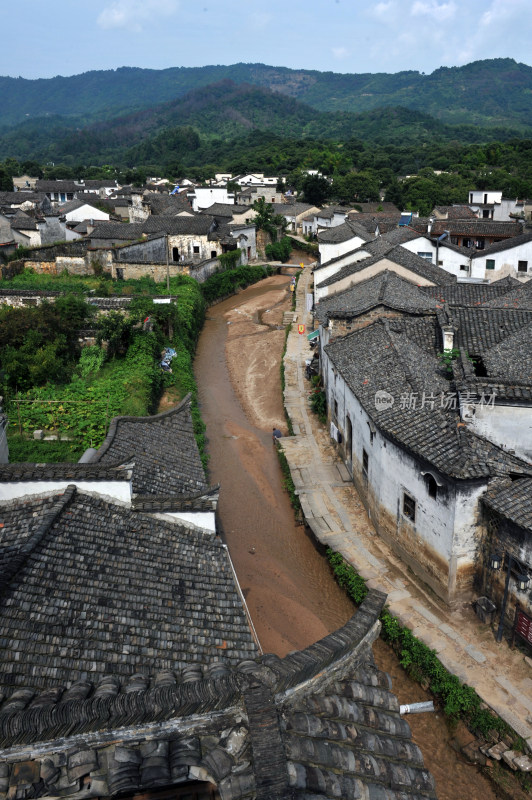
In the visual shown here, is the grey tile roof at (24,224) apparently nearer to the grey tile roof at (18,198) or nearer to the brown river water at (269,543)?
the brown river water at (269,543)

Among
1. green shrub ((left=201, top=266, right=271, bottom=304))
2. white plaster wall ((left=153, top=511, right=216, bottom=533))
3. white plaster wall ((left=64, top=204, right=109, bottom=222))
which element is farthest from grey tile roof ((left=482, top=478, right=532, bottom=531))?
white plaster wall ((left=64, top=204, right=109, bottom=222))

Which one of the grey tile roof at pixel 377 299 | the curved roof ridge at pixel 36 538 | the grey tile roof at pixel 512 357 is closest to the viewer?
the curved roof ridge at pixel 36 538

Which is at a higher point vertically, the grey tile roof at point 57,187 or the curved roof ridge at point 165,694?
the grey tile roof at point 57,187

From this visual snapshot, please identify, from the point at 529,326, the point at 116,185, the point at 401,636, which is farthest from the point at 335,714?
the point at 116,185

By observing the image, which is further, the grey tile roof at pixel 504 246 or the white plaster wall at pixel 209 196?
the white plaster wall at pixel 209 196

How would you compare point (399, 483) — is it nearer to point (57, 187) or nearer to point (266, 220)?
point (266, 220)

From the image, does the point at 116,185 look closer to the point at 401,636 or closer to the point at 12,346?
the point at 12,346

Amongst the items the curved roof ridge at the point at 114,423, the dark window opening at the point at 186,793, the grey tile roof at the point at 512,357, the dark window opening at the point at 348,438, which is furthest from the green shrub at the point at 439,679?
the dark window opening at the point at 186,793

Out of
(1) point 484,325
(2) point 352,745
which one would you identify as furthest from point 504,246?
(2) point 352,745
